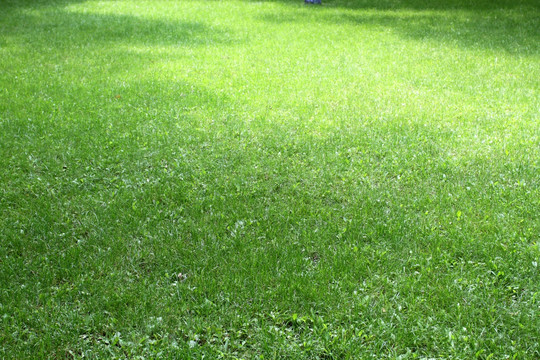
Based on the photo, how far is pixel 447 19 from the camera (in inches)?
641

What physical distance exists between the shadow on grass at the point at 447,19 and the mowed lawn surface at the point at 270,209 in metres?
2.45

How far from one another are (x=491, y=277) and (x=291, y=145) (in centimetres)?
327

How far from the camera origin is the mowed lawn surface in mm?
3438

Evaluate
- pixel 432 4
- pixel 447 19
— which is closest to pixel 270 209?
pixel 447 19

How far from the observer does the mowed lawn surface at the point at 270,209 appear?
3438 millimetres

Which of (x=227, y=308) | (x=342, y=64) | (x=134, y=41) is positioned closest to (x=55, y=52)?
(x=134, y=41)

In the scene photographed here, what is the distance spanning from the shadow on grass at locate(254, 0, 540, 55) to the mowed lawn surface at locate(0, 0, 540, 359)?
8.05 feet

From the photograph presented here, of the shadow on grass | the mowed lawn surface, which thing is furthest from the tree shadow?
the mowed lawn surface

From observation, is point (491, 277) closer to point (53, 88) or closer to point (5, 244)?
point (5, 244)

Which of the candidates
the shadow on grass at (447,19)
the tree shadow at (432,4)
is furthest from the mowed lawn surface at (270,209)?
the tree shadow at (432,4)

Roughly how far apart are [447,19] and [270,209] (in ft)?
46.2

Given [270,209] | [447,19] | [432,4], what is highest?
[432,4]

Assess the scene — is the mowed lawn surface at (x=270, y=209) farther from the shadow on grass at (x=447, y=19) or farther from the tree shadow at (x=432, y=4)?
the tree shadow at (x=432, y=4)

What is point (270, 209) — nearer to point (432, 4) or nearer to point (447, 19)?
point (447, 19)
